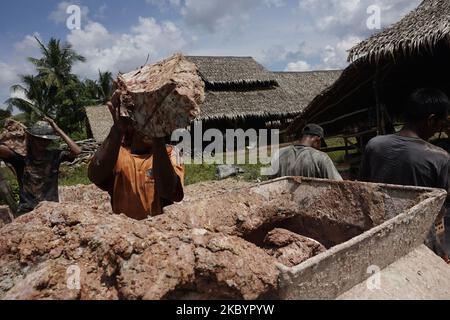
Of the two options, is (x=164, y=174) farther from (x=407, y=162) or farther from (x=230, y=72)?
(x=230, y=72)

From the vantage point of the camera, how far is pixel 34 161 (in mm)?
4086

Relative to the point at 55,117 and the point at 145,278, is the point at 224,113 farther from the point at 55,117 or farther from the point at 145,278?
the point at 145,278

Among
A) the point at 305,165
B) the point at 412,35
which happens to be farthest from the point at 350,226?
the point at 412,35

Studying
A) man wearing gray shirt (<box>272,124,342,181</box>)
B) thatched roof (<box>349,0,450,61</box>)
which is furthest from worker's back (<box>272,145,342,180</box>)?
thatched roof (<box>349,0,450,61</box>)

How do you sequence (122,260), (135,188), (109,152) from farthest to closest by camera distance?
(135,188) → (109,152) → (122,260)

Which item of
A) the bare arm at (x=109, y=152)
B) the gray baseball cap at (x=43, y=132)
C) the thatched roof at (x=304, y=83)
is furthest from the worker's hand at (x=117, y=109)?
the thatched roof at (x=304, y=83)

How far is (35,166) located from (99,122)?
19881mm

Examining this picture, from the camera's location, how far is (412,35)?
609 centimetres

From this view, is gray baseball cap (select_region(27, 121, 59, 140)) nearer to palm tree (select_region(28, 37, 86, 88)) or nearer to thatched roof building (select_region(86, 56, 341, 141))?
thatched roof building (select_region(86, 56, 341, 141))

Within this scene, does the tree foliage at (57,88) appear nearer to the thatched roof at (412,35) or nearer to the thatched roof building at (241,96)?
the thatched roof building at (241,96)

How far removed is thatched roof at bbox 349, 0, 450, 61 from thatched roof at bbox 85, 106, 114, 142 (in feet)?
57.4

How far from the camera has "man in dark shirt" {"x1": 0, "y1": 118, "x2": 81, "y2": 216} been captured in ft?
13.2
